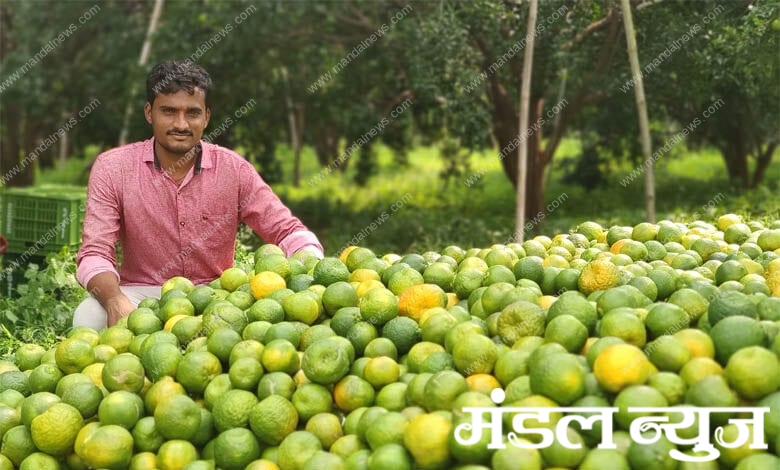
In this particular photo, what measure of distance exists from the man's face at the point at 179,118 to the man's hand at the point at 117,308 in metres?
0.81

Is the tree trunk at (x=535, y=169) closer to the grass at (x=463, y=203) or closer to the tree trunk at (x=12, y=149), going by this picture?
→ the grass at (x=463, y=203)

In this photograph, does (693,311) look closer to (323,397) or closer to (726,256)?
(726,256)

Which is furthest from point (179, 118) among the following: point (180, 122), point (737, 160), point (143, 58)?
point (737, 160)

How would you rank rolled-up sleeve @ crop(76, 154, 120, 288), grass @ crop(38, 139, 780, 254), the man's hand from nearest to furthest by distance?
1. the man's hand
2. rolled-up sleeve @ crop(76, 154, 120, 288)
3. grass @ crop(38, 139, 780, 254)

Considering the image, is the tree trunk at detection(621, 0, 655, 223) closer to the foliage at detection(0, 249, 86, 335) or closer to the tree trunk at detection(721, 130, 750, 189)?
the foliage at detection(0, 249, 86, 335)

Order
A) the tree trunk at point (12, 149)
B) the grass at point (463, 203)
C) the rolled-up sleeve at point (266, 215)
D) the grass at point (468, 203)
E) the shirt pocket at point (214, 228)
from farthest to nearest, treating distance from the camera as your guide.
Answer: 1. the tree trunk at point (12, 149)
2. the grass at point (468, 203)
3. the grass at point (463, 203)
4. the shirt pocket at point (214, 228)
5. the rolled-up sleeve at point (266, 215)

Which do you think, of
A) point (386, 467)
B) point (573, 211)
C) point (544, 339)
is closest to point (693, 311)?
point (544, 339)

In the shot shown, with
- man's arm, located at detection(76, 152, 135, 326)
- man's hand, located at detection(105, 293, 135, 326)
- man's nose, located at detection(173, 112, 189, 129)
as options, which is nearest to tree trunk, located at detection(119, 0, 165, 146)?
man's arm, located at detection(76, 152, 135, 326)

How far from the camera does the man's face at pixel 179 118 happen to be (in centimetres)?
389

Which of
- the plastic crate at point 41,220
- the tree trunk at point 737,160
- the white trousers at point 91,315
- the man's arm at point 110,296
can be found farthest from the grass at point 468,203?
the man's arm at point 110,296

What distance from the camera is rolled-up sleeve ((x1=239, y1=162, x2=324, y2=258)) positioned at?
4070 millimetres

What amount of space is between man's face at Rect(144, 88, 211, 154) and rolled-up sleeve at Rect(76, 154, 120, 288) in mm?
324

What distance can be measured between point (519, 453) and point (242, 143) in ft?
36.7

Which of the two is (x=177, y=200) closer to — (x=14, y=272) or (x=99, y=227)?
(x=99, y=227)
